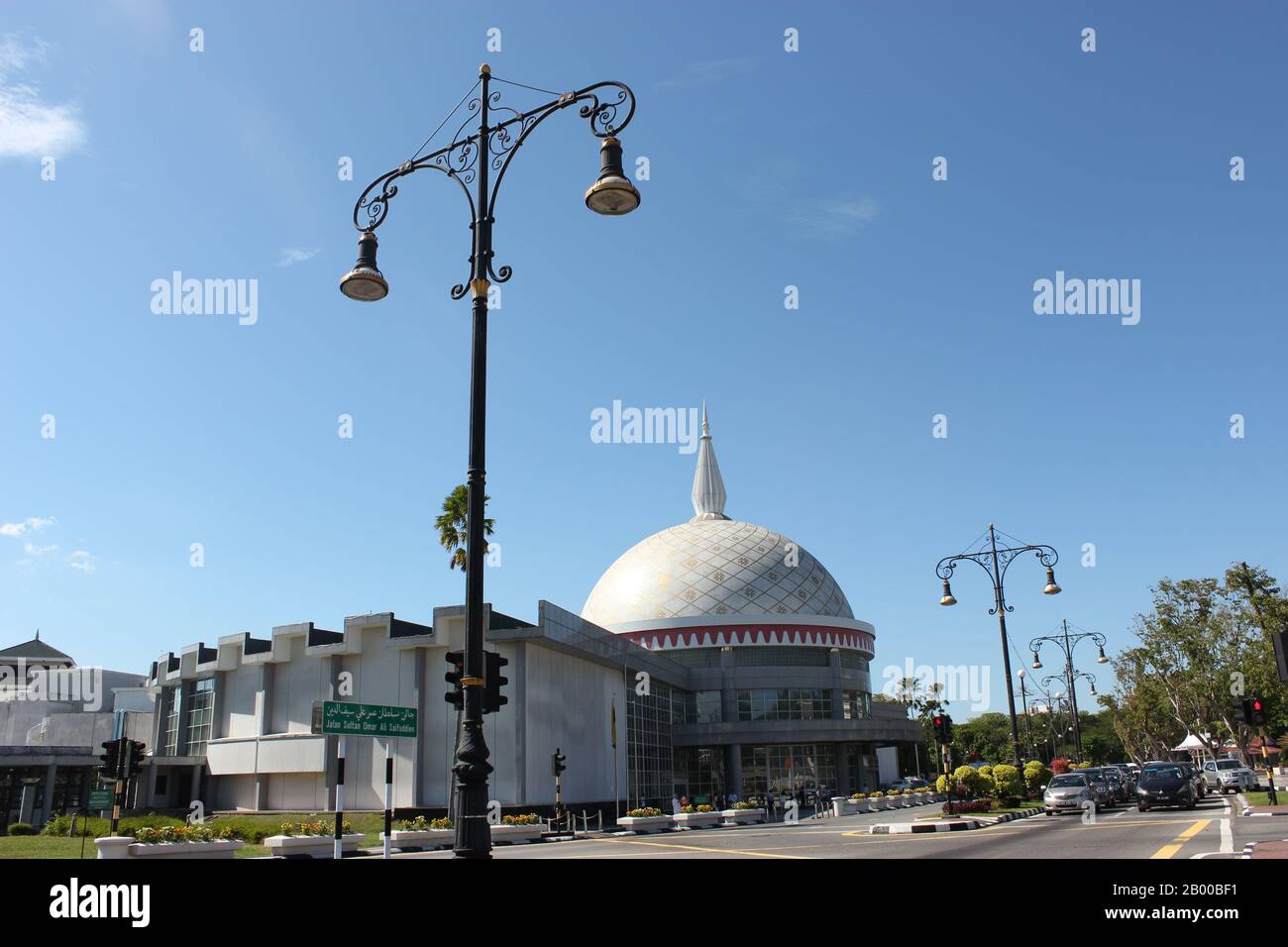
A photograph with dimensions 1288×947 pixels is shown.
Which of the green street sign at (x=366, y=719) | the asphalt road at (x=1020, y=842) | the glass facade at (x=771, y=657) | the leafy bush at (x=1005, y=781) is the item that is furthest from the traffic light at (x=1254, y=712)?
the glass facade at (x=771, y=657)

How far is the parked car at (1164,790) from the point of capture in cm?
3130

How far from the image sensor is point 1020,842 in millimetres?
20547

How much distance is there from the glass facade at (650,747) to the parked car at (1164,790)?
2555cm

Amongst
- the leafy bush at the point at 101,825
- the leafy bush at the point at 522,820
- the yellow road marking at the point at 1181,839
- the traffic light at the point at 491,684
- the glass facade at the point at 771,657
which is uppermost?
the glass facade at the point at 771,657

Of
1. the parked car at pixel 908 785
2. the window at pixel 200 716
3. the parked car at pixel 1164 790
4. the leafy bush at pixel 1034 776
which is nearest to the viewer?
the parked car at pixel 1164 790

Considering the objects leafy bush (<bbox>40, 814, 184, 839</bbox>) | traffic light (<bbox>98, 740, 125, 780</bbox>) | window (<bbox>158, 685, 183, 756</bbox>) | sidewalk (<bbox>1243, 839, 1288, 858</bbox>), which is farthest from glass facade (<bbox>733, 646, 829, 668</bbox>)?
sidewalk (<bbox>1243, 839, 1288, 858</bbox>)

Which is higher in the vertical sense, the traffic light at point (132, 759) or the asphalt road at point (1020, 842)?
the traffic light at point (132, 759)

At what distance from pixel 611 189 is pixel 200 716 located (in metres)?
45.9

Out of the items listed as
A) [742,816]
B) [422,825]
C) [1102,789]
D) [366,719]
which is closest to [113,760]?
[366,719]

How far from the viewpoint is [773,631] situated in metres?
68.5

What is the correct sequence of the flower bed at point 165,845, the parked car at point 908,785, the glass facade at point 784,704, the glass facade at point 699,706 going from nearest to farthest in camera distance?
1. the flower bed at point 165,845
2. the glass facade at point 699,706
3. the glass facade at point 784,704
4. the parked car at point 908,785

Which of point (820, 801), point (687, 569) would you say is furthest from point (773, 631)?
point (820, 801)

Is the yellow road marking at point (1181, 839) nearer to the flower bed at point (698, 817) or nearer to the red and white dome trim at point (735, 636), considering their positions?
the flower bed at point (698, 817)
